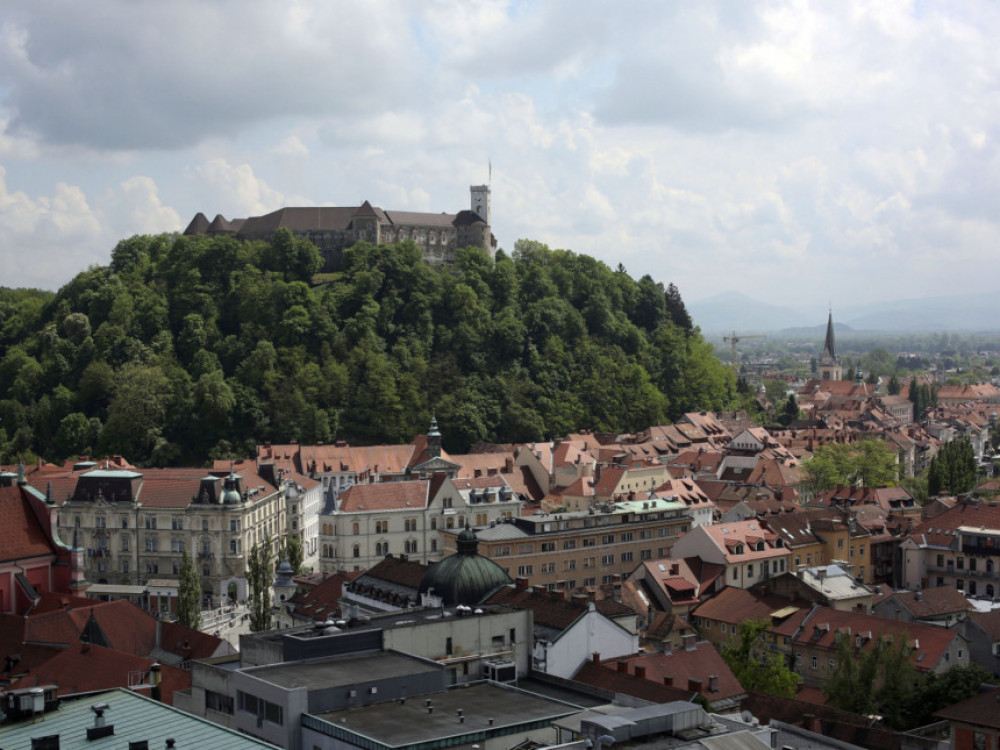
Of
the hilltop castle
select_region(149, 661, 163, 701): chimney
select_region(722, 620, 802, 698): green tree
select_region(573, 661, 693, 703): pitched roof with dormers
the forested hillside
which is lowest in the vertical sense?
select_region(722, 620, 802, 698): green tree

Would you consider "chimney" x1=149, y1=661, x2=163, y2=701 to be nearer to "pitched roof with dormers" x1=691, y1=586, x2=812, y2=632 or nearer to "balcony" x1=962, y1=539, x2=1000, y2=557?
"pitched roof with dormers" x1=691, y1=586, x2=812, y2=632

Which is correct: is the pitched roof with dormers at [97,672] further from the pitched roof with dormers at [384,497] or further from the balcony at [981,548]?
the balcony at [981,548]

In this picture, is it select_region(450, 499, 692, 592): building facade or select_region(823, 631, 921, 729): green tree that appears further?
select_region(450, 499, 692, 592): building facade

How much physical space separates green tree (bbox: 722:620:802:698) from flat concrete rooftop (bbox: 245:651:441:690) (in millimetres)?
17424

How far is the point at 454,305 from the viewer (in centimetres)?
12912

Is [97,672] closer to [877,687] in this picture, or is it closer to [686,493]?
[877,687]

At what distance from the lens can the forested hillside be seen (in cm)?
11450

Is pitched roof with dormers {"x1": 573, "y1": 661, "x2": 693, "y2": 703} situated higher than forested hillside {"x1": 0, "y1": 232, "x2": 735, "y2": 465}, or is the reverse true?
forested hillside {"x1": 0, "y1": 232, "x2": 735, "y2": 465}

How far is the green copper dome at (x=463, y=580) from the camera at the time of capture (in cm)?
4294

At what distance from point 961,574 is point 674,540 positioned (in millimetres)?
15558

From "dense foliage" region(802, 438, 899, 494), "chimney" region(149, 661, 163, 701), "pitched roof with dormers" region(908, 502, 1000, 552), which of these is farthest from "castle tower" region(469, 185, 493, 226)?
"chimney" region(149, 661, 163, 701)

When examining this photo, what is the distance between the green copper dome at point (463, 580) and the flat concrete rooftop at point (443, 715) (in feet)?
40.7

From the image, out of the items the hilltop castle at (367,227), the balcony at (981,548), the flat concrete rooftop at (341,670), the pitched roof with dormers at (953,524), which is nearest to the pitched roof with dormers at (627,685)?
the flat concrete rooftop at (341,670)

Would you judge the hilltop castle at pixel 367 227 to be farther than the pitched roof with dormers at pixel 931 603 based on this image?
Yes
